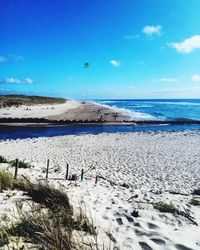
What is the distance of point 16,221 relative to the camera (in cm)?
480

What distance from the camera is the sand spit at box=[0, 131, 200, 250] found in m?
5.24

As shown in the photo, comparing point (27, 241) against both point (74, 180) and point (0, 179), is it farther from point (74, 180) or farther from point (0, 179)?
point (74, 180)

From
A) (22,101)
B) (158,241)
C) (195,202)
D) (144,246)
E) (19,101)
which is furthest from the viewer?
(22,101)

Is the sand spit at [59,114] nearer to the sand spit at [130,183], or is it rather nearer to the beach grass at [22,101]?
the beach grass at [22,101]

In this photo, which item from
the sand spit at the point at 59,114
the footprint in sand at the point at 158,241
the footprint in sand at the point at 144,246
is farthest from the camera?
the sand spit at the point at 59,114

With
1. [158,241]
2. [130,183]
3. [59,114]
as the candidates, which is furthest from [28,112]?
[158,241]

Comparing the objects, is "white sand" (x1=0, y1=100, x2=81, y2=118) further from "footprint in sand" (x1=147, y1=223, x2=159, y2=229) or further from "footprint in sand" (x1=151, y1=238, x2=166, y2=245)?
"footprint in sand" (x1=151, y1=238, x2=166, y2=245)

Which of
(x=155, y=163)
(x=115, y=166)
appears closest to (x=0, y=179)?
(x=115, y=166)

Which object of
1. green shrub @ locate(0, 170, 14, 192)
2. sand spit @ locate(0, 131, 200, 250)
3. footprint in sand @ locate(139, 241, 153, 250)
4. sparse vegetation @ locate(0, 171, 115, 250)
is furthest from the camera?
green shrub @ locate(0, 170, 14, 192)

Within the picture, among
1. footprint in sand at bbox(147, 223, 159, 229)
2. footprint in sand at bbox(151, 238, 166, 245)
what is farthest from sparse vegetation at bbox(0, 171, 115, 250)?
footprint in sand at bbox(147, 223, 159, 229)

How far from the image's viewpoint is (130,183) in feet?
42.6

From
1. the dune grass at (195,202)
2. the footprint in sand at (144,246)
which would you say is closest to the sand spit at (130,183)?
the footprint in sand at (144,246)

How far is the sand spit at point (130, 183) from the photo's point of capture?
524cm

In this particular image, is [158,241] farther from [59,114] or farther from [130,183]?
[59,114]
